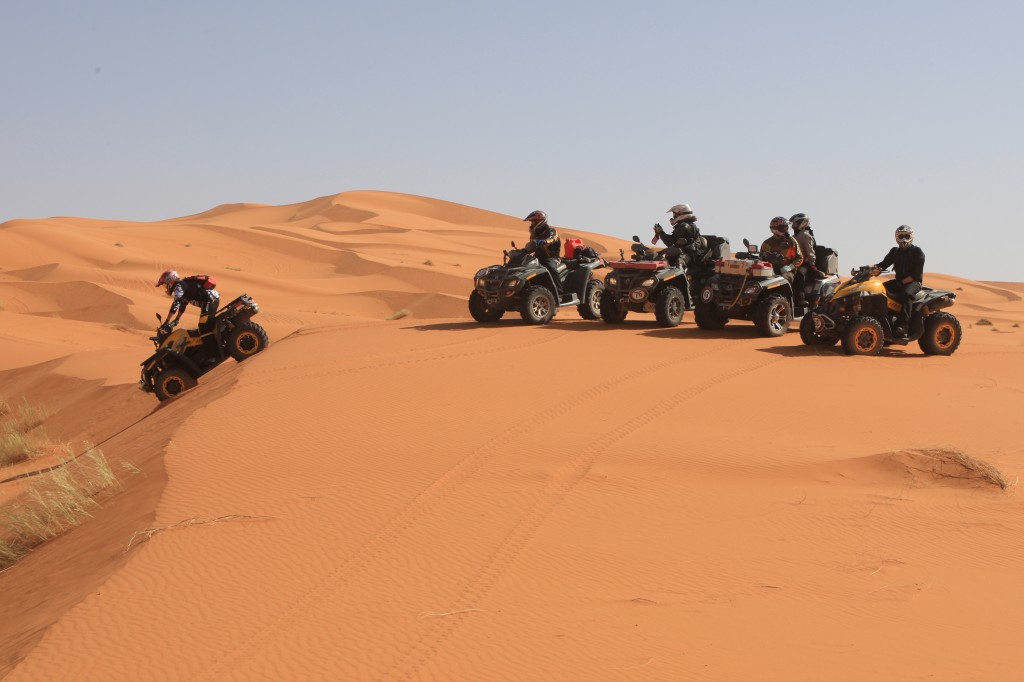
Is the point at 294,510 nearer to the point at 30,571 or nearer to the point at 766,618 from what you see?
the point at 30,571

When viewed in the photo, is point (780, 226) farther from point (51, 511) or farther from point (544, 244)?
point (51, 511)

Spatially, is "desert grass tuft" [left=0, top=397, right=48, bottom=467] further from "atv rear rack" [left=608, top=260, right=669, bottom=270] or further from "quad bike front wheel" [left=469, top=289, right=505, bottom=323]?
"atv rear rack" [left=608, top=260, right=669, bottom=270]

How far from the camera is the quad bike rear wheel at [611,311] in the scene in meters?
Answer: 16.5

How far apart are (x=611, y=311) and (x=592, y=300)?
0.59 metres

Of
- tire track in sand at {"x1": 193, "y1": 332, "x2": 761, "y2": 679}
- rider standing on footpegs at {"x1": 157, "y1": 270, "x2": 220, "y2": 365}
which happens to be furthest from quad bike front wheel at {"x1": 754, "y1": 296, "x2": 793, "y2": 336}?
rider standing on footpegs at {"x1": 157, "y1": 270, "x2": 220, "y2": 365}

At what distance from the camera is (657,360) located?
12.8 m

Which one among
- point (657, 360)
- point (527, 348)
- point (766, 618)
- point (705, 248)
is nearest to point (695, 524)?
point (766, 618)

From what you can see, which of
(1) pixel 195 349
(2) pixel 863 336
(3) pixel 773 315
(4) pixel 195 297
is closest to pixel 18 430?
(1) pixel 195 349

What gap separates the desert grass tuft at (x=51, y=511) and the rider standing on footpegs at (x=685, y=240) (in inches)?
376

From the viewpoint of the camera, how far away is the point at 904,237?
13.2 m

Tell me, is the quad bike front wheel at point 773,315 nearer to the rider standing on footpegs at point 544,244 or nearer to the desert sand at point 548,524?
→ the desert sand at point 548,524

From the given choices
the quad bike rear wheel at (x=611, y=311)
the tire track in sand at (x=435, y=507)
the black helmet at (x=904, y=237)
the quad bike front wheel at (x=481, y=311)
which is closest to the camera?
the tire track in sand at (x=435, y=507)

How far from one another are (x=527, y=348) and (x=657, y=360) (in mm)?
1832

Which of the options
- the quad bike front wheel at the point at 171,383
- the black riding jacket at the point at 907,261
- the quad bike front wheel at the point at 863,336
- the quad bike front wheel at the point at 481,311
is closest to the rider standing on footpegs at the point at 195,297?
the quad bike front wheel at the point at 171,383
